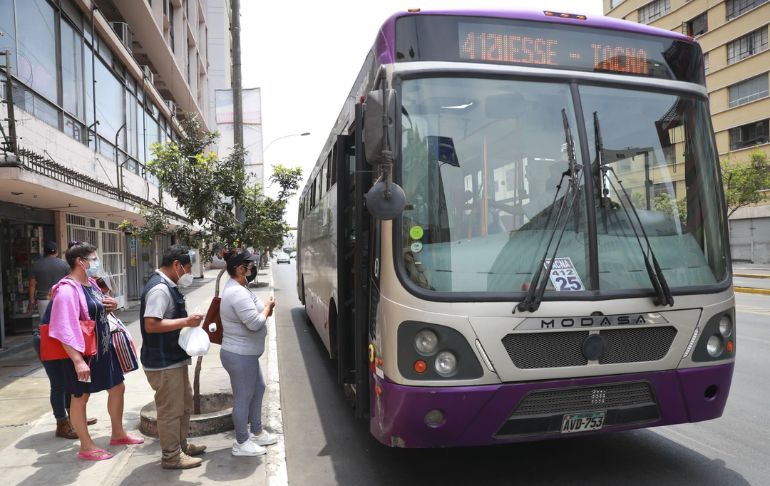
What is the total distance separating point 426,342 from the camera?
3.72 metres

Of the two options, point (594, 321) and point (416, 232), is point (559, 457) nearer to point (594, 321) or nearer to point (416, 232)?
point (594, 321)

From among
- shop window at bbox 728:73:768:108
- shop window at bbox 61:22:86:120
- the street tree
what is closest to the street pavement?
the street tree

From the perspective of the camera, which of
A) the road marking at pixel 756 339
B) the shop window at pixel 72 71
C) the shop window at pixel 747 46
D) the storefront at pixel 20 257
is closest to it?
the road marking at pixel 756 339

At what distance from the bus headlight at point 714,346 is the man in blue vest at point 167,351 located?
3740 millimetres

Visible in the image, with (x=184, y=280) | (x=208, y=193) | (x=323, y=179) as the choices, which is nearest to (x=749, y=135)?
(x=323, y=179)

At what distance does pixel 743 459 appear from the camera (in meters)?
4.61

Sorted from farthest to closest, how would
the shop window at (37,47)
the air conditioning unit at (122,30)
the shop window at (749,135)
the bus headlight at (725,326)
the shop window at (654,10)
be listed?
the shop window at (654,10) < the shop window at (749,135) < the air conditioning unit at (122,30) < the shop window at (37,47) < the bus headlight at (725,326)

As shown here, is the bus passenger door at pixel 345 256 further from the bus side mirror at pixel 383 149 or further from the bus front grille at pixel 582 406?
the bus front grille at pixel 582 406

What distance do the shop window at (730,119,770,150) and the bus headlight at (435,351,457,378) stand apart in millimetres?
42427

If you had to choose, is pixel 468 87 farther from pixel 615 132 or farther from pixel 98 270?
pixel 98 270

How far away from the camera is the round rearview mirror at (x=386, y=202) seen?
3.61m

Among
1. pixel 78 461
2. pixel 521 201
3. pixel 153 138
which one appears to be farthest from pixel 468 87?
pixel 153 138

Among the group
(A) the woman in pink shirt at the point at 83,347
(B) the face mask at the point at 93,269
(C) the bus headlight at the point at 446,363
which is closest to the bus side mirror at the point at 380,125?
(C) the bus headlight at the point at 446,363

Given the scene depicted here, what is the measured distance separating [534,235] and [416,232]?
807 mm
